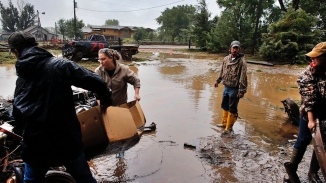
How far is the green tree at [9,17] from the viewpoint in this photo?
65.8 metres

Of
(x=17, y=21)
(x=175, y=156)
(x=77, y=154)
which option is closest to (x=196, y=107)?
(x=175, y=156)

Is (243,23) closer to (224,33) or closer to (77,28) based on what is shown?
(224,33)

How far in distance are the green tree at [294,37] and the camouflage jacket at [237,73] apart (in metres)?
16.8

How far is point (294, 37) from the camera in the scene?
783 inches

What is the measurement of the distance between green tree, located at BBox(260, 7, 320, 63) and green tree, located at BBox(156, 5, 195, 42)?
161 ft

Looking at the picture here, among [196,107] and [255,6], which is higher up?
[255,6]

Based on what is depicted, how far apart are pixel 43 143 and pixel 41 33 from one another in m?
65.9

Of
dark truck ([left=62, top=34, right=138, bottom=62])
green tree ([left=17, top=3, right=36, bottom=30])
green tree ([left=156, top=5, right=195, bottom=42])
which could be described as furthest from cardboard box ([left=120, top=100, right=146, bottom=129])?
green tree ([left=17, top=3, right=36, bottom=30])

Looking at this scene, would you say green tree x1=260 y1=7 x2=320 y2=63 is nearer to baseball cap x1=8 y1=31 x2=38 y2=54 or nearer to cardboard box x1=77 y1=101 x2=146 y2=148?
cardboard box x1=77 y1=101 x2=146 y2=148

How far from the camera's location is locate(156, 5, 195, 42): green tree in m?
71.2

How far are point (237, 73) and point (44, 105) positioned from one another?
373 centimetres

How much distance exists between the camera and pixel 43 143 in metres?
1.86

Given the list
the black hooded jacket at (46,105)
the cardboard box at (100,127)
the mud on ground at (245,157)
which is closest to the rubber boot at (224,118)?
the mud on ground at (245,157)

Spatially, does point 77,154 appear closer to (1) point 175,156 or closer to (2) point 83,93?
(1) point 175,156
